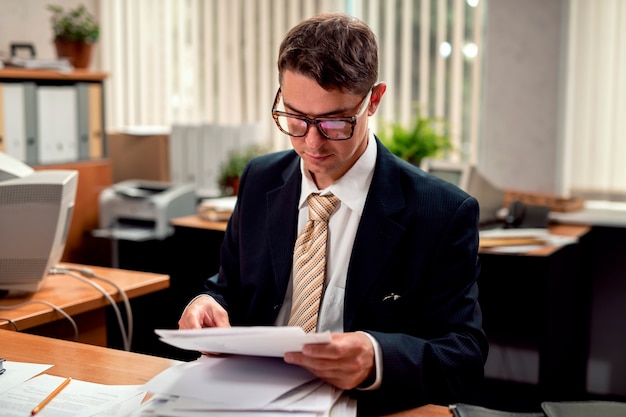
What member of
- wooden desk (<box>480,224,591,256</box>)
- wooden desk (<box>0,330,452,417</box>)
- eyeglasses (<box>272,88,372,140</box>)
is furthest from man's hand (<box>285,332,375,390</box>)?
wooden desk (<box>480,224,591,256</box>)

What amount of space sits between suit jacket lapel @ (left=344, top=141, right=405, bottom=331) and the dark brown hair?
226mm

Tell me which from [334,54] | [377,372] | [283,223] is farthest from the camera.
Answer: [283,223]

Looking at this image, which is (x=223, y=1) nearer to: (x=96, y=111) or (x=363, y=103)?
(x=96, y=111)

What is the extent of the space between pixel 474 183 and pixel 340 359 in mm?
2231

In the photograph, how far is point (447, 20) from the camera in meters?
4.04

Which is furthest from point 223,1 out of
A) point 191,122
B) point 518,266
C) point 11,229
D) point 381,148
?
point 381,148

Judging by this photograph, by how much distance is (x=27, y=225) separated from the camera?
199 centimetres

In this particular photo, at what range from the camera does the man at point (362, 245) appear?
133 cm

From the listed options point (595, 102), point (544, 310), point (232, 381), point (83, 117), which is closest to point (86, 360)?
point (232, 381)

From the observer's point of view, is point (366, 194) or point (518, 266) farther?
point (518, 266)

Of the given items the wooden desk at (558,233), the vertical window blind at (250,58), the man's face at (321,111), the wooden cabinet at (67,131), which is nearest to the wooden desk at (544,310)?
the wooden desk at (558,233)

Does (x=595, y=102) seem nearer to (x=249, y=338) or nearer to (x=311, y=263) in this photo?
(x=311, y=263)

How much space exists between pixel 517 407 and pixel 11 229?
2.09m

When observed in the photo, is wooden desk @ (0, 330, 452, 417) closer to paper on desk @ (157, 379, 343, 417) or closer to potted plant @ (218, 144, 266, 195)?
paper on desk @ (157, 379, 343, 417)
